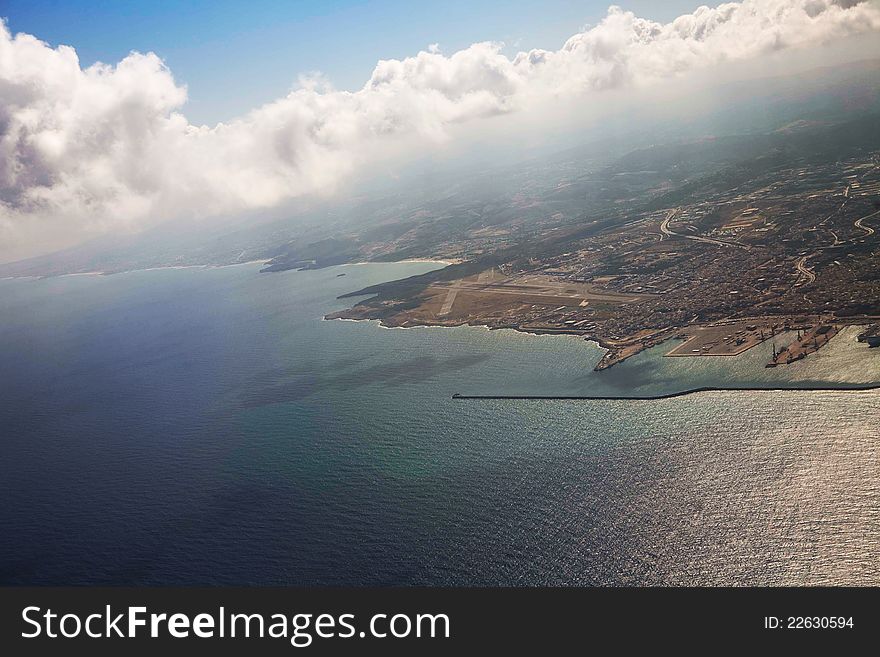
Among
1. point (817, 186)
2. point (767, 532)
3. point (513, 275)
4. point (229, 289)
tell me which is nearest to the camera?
point (767, 532)

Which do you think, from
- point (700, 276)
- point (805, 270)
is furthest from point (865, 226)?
point (700, 276)

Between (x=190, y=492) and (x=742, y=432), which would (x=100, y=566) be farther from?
(x=742, y=432)

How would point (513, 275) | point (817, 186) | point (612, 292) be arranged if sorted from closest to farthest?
point (612, 292)
point (513, 275)
point (817, 186)

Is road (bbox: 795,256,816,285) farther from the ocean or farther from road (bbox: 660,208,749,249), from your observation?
the ocean

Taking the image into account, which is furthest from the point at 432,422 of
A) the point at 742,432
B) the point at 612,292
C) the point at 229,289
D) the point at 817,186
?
the point at 229,289

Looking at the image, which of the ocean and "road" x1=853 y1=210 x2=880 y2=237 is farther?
"road" x1=853 y1=210 x2=880 y2=237

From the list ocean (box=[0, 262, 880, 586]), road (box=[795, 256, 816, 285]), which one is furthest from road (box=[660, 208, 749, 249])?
ocean (box=[0, 262, 880, 586])

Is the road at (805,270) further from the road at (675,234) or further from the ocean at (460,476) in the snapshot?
the ocean at (460,476)

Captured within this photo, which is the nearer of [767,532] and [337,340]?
[767,532]

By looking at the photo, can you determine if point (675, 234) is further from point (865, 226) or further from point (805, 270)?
point (805, 270)
